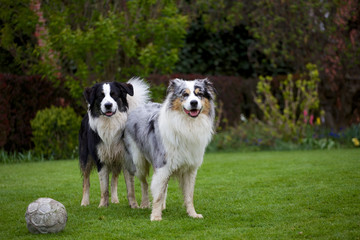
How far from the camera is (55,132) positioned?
1100cm

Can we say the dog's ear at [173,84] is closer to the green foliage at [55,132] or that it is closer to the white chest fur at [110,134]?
the white chest fur at [110,134]

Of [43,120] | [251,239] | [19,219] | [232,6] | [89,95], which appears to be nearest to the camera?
[251,239]

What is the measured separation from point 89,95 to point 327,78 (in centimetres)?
899

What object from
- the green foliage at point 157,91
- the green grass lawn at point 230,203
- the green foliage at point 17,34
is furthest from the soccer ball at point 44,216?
the green foliage at point 17,34

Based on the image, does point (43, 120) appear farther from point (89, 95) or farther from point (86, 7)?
point (89, 95)

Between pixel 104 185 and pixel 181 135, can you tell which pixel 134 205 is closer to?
pixel 104 185

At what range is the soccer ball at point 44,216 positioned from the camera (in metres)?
4.66

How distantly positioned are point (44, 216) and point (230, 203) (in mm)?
2390

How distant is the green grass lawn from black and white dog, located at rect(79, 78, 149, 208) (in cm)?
39

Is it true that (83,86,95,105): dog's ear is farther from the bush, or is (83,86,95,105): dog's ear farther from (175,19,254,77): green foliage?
(175,19,254,77): green foliage

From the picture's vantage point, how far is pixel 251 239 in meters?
4.40

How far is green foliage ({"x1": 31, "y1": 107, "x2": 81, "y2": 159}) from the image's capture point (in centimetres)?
1091

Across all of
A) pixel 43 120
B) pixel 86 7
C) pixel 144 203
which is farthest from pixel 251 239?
pixel 86 7

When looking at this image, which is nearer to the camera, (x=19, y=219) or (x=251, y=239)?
(x=251, y=239)
